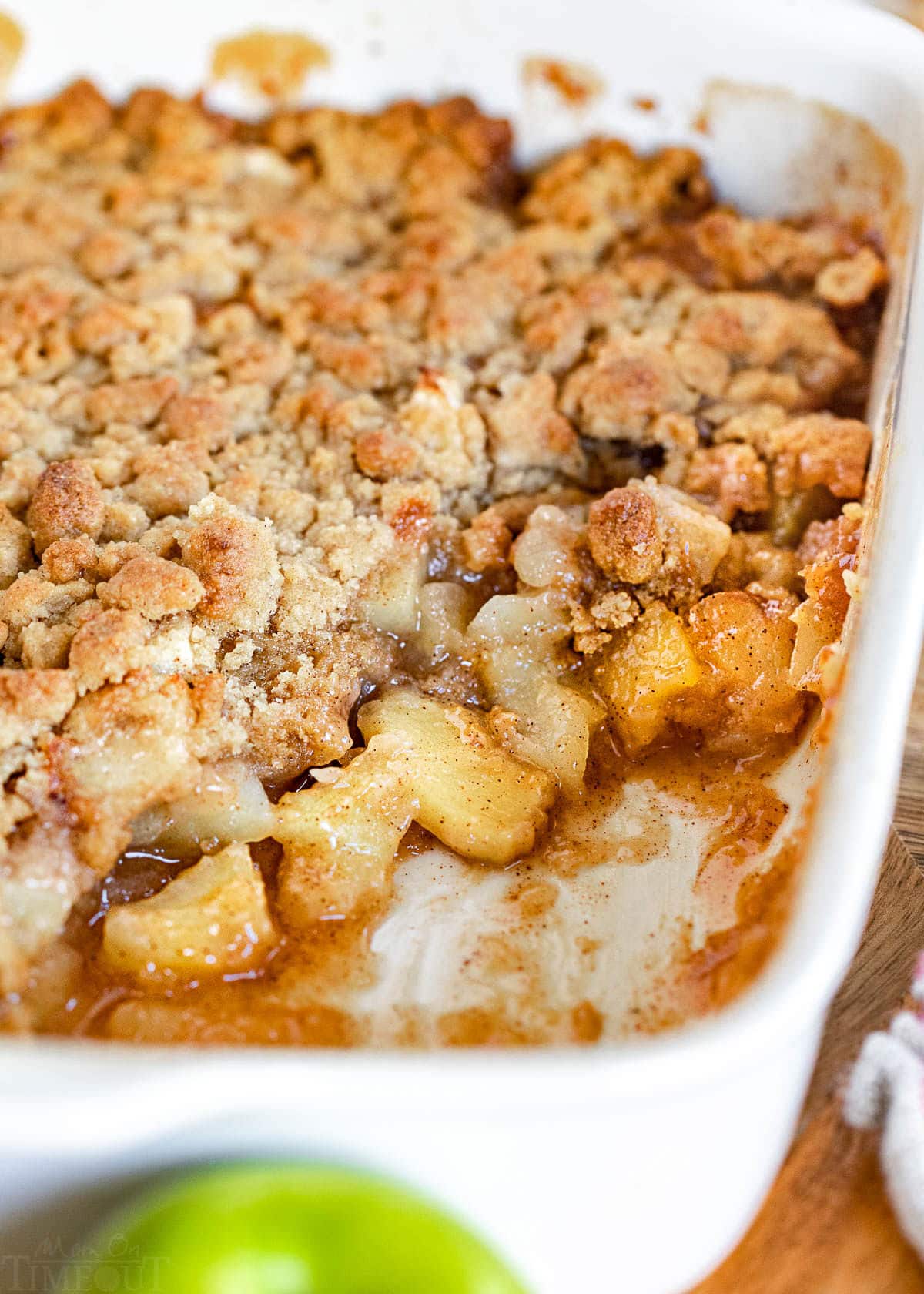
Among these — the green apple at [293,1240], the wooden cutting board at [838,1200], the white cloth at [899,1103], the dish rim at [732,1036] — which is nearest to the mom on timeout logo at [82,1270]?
the green apple at [293,1240]

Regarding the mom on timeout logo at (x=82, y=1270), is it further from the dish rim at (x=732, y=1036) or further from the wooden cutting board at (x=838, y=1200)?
the wooden cutting board at (x=838, y=1200)

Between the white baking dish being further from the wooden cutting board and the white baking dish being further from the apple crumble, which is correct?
the apple crumble

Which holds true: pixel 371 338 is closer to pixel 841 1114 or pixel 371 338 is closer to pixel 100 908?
pixel 100 908

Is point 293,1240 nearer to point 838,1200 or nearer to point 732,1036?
point 732,1036

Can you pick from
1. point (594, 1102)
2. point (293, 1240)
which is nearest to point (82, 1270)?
point (293, 1240)

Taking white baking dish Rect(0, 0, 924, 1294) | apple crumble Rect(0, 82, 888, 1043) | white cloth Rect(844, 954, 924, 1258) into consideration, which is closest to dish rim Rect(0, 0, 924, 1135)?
white baking dish Rect(0, 0, 924, 1294)
